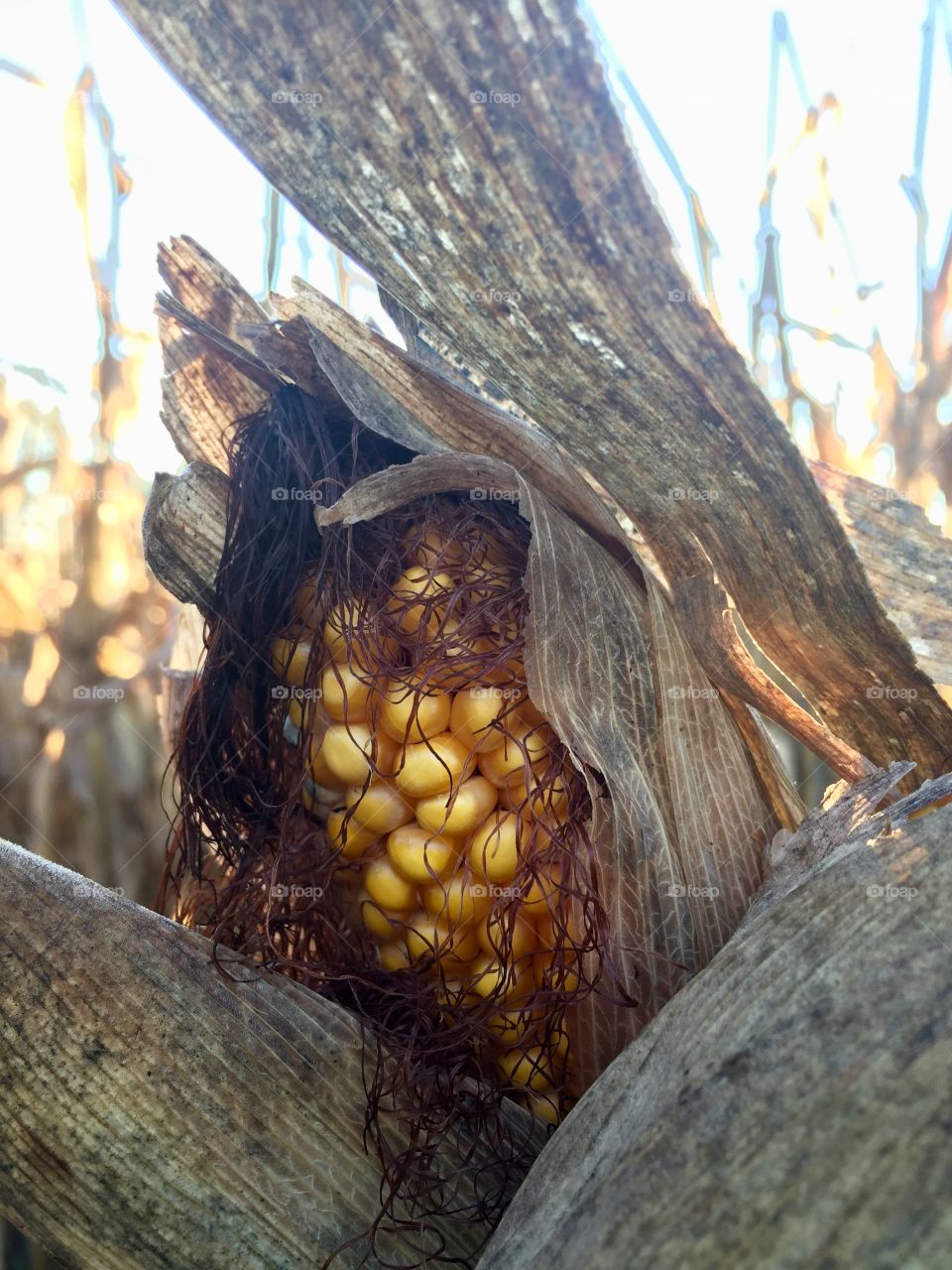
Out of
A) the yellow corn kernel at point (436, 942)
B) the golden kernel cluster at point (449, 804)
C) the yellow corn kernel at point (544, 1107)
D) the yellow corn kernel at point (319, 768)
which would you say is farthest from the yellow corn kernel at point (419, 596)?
the yellow corn kernel at point (544, 1107)

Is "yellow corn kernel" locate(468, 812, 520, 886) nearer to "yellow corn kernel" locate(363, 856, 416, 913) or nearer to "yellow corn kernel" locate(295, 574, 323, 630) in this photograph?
"yellow corn kernel" locate(363, 856, 416, 913)

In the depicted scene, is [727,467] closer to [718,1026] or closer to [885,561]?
[885,561]

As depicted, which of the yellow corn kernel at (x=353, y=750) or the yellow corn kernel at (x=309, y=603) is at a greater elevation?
the yellow corn kernel at (x=309, y=603)

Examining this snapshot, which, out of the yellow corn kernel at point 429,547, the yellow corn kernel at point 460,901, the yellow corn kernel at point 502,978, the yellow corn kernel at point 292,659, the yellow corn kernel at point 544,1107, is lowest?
the yellow corn kernel at point 544,1107

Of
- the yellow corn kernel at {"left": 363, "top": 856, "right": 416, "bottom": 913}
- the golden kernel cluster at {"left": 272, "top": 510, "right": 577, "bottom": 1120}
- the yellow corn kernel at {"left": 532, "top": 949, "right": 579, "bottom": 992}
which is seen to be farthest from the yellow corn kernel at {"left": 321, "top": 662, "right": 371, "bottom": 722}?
the yellow corn kernel at {"left": 532, "top": 949, "right": 579, "bottom": 992}

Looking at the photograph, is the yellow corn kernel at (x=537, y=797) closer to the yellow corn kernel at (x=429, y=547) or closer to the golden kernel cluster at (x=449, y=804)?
the golden kernel cluster at (x=449, y=804)

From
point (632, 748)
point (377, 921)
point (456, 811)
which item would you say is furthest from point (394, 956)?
point (632, 748)

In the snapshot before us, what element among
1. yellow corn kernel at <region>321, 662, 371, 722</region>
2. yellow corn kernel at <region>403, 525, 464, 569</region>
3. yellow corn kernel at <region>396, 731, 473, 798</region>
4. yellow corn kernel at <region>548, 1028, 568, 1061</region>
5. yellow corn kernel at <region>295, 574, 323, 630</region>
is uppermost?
yellow corn kernel at <region>403, 525, 464, 569</region>
